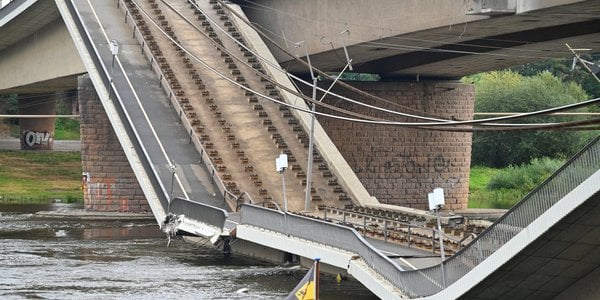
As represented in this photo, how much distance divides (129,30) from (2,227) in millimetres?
10434

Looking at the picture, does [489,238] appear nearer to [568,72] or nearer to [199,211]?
[199,211]

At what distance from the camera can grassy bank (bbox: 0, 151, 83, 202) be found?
67.9m

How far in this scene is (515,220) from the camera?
26484 mm

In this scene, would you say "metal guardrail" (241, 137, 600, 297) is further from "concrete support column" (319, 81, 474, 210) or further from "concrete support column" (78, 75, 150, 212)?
"concrete support column" (319, 81, 474, 210)

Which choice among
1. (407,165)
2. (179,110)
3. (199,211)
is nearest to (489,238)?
(199,211)

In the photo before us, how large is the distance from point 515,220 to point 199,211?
1744 cm

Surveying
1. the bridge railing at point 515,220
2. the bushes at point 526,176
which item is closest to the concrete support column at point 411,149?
the bushes at point 526,176

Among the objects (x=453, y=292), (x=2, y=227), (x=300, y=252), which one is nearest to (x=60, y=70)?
(x=2, y=227)

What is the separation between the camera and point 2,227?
171 ft

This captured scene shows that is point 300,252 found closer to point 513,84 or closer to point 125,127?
point 125,127

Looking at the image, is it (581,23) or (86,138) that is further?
(86,138)

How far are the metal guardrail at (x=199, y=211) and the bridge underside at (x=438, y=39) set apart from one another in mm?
10051

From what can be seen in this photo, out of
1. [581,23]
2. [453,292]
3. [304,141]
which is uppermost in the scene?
[581,23]

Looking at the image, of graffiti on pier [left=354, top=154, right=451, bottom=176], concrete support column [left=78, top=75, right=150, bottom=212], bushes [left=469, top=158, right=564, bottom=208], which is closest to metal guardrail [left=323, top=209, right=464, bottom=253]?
concrete support column [left=78, top=75, right=150, bottom=212]
